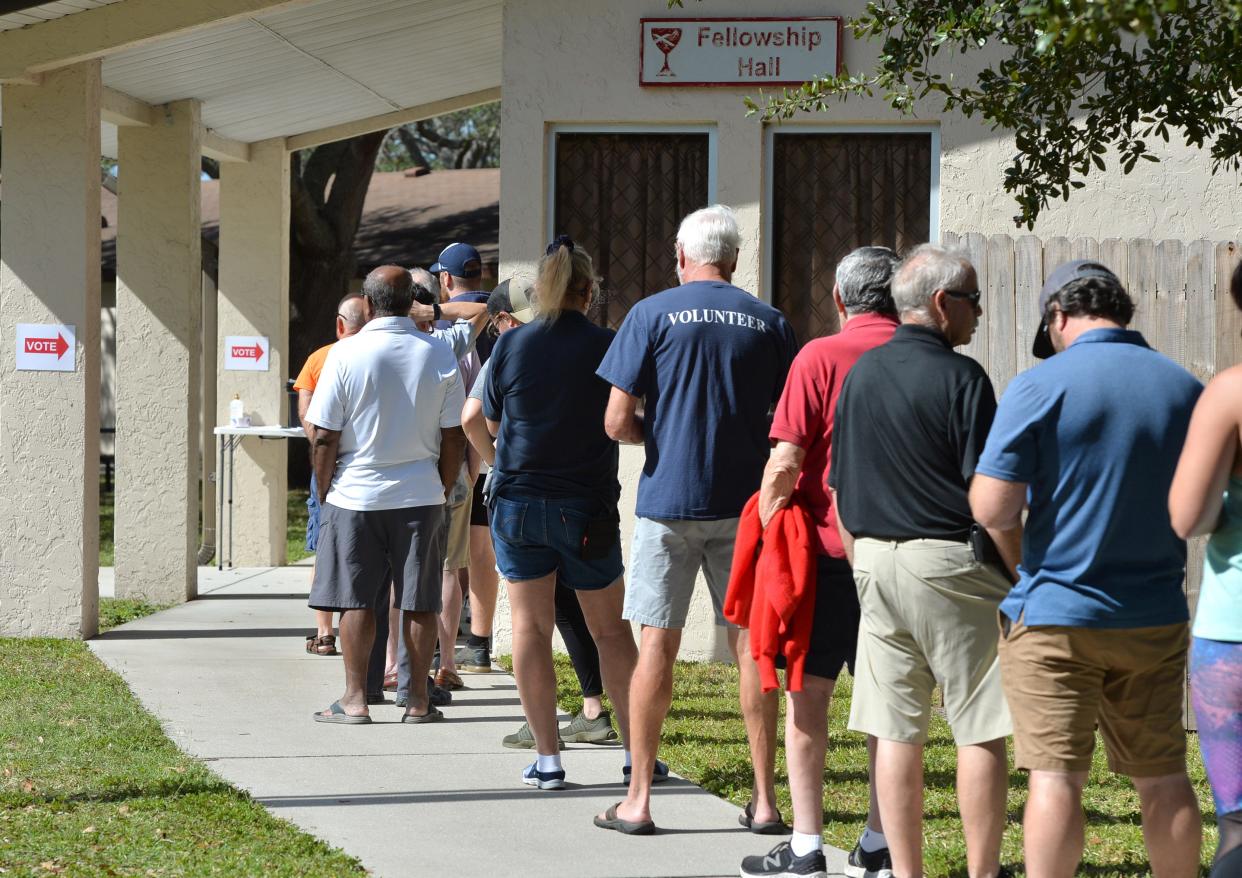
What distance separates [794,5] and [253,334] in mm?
6443

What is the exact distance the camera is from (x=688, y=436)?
5.27m

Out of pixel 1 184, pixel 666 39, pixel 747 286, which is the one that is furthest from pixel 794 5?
pixel 1 184

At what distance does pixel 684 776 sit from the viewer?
20.9 feet

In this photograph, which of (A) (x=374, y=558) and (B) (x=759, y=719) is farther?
(A) (x=374, y=558)

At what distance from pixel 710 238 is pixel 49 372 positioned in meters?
5.49

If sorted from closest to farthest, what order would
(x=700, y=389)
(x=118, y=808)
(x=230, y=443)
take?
(x=700, y=389) < (x=118, y=808) < (x=230, y=443)

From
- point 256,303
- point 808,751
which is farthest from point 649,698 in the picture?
point 256,303

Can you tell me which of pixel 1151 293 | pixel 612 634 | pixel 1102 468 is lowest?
pixel 612 634

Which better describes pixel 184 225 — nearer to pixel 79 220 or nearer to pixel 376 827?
pixel 79 220

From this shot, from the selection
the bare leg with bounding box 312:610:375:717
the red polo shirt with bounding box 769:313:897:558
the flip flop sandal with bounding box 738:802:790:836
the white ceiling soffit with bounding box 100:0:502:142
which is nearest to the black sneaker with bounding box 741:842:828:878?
the flip flop sandal with bounding box 738:802:790:836

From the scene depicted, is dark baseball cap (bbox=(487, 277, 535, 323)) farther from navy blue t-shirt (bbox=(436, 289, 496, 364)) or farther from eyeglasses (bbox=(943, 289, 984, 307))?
eyeglasses (bbox=(943, 289, 984, 307))

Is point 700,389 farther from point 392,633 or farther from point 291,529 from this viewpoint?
point 291,529

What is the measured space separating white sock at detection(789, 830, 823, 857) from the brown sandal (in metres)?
4.96

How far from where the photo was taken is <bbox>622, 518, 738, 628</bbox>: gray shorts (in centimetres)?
530
